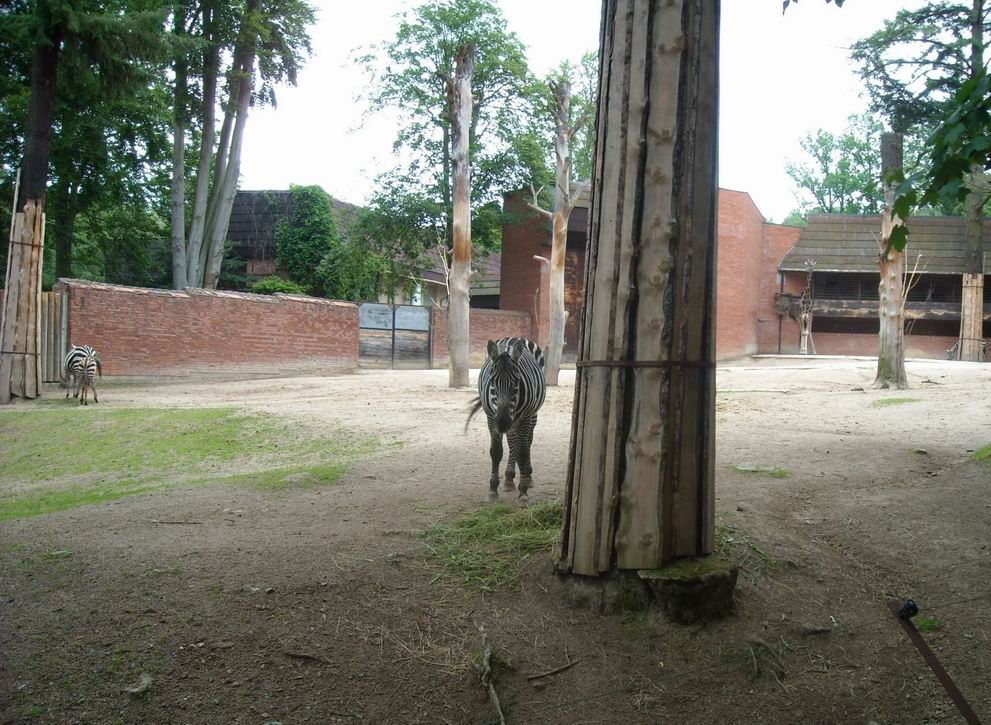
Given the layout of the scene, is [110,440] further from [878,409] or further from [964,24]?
[964,24]

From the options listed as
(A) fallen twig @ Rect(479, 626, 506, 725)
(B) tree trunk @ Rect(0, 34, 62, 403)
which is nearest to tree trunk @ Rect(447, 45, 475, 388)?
(B) tree trunk @ Rect(0, 34, 62, 403)

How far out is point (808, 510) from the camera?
6004mm

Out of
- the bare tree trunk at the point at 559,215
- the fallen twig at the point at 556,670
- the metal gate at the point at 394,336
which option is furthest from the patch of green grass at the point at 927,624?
the metal gate at the point at 394,336

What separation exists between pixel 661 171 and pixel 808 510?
3308mm

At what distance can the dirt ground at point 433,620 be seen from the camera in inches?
138

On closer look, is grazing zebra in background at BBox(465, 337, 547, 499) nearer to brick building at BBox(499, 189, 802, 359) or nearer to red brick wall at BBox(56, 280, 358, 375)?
red brick wall at BBox(56, 280, 358, 375)

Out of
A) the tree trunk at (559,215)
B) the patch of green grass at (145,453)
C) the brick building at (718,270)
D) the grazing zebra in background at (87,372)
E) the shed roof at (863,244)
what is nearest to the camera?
the patch of green grass at (145,453)

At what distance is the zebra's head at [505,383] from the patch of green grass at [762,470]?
2412 mm

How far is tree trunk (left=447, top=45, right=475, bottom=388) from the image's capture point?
744 inches

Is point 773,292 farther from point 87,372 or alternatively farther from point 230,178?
point 87,372

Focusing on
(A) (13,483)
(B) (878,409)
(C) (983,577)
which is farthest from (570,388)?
(C) (983,577)

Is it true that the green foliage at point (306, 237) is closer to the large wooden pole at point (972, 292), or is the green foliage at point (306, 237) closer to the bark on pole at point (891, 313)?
the bark on pole at point (891, 313)

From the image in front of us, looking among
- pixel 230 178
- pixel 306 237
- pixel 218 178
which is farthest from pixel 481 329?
pixel 218 178

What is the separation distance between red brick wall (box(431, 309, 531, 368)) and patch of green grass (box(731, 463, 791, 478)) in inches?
905
